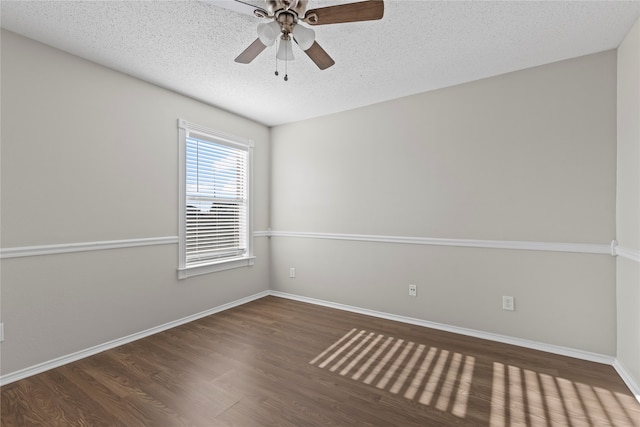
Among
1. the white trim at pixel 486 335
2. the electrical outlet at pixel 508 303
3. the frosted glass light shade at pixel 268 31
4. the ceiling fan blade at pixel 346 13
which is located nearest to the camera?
the ceiling fan blade at pixel 346 13

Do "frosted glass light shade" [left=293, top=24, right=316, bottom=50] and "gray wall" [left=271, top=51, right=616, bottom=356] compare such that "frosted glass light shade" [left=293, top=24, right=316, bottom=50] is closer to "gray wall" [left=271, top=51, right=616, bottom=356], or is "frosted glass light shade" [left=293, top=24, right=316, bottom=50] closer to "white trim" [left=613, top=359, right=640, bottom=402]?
"gray wall" [left=271, top=51, right=616, bottom=356]

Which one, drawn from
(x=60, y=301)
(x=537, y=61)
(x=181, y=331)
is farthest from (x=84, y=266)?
(x=537, y=61)

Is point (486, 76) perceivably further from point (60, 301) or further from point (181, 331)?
point (60, 301)

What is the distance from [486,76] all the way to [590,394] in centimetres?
267

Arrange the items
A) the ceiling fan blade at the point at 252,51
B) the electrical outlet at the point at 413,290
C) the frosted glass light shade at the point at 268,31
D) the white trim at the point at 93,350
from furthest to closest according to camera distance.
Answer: the electrical outlet at the point at 413,290 < the white trim at the point at 93,350 < the ceiling fan blade at the point at 252,51 < the frosted glass light shade at the point at 268,31

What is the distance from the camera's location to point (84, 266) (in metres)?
2.48

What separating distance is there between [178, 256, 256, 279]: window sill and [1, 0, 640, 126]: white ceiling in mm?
1959

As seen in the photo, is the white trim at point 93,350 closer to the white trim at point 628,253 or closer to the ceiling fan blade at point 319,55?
the ceiling fan blade at point 319,55

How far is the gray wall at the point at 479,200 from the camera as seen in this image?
94.9 inches

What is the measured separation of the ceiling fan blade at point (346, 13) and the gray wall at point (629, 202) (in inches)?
73.9

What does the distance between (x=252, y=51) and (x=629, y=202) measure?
2862 mm

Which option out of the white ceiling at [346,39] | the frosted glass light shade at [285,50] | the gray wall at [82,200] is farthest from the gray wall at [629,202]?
the gray wall at [82,200]

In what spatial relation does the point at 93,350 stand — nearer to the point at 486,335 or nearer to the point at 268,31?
the point at 268,31

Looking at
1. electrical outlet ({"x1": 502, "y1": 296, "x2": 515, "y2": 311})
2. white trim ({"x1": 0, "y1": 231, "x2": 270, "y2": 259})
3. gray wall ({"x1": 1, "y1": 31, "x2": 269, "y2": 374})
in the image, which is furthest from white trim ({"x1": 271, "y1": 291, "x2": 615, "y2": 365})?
white trim ({"x1": 0, "y1": 231, "x2": 270, "y2": 259})
